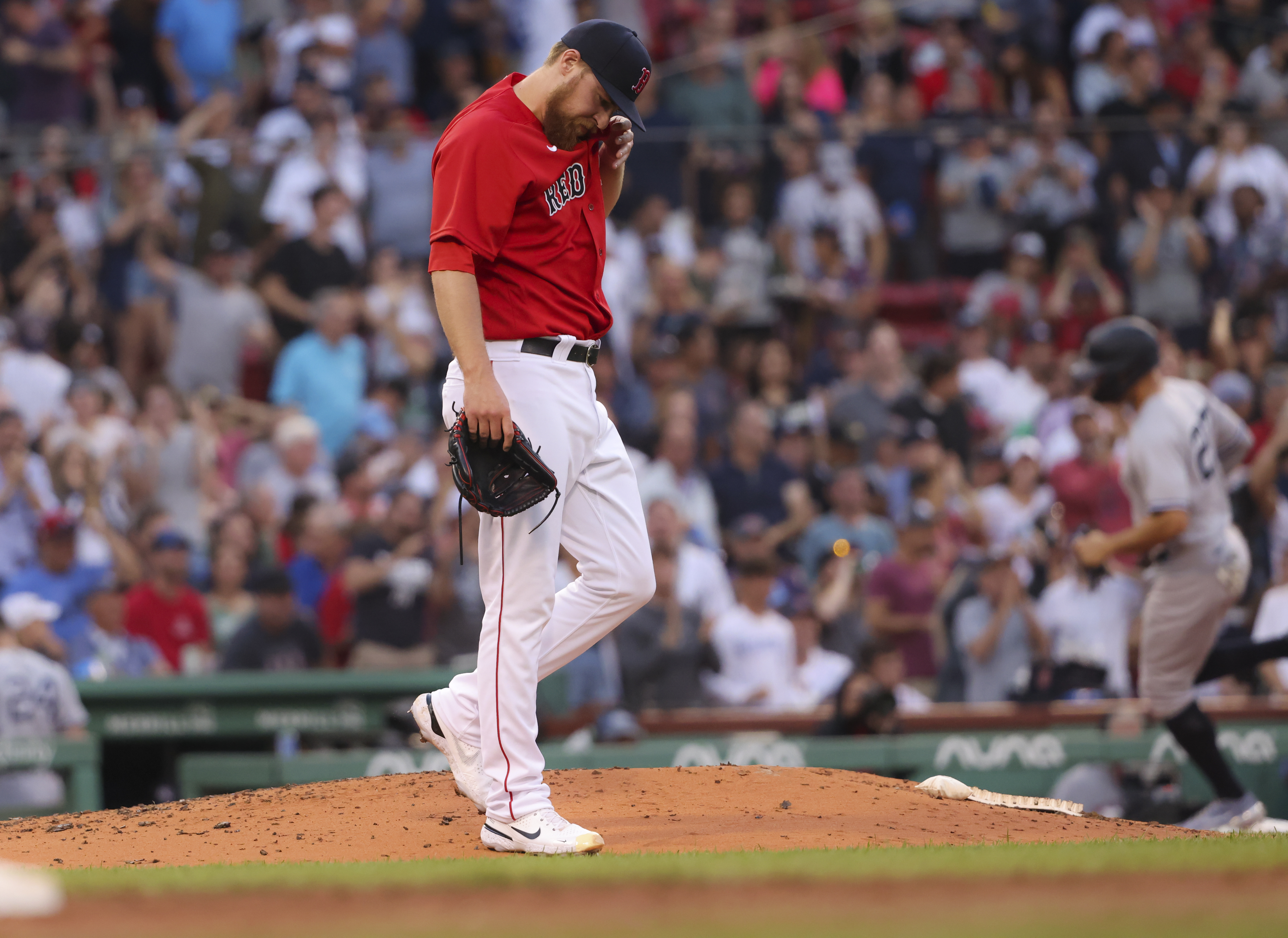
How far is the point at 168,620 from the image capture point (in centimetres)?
1023

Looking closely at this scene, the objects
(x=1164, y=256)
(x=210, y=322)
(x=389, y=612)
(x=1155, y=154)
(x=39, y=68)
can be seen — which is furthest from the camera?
(x=1155, y=154)

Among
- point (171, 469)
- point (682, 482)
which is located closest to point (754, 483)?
point (682, 482)

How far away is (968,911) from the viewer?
3631 mm

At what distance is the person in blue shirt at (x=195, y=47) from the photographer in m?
14.4

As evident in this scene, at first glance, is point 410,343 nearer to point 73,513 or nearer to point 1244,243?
point 73,513

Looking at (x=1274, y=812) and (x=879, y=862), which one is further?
(x=1274, y=812)

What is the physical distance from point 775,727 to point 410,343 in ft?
16.3

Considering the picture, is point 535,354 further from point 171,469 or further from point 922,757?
point 171,469

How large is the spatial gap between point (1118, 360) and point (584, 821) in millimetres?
3452

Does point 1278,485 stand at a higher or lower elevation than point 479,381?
lower

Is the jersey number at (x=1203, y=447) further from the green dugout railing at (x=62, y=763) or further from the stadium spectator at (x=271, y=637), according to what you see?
the green dugout railing at (x=62, y=763)

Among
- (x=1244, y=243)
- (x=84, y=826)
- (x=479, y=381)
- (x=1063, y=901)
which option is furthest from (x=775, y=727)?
(x=1244, y=243)

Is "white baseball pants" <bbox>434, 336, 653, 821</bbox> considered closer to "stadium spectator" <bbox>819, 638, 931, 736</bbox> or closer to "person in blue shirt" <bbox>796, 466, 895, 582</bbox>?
"stadium spectator" <bbox>819, 638, 931, 736</bbox>

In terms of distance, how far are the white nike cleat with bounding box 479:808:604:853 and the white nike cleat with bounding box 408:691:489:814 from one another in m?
0.23
